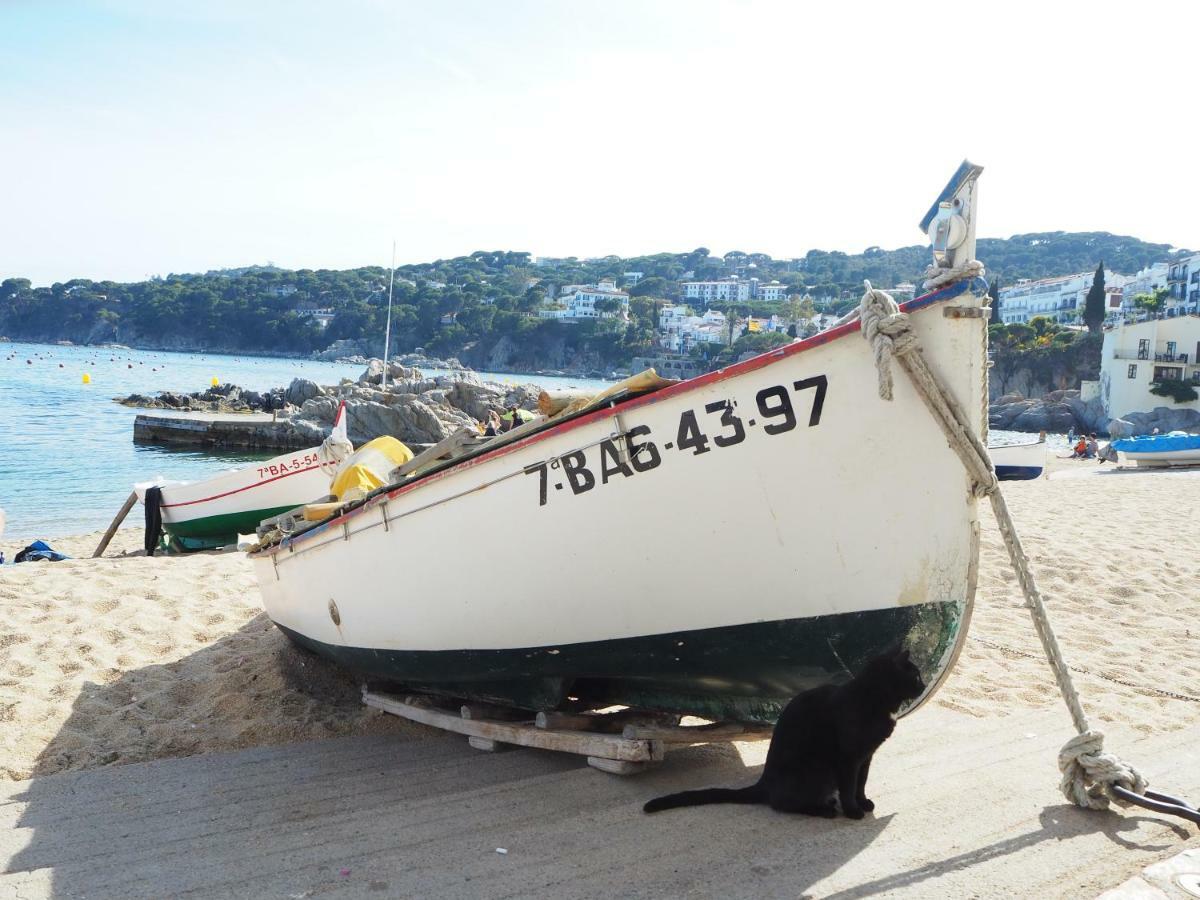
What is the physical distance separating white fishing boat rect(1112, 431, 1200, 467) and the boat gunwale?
25.6m

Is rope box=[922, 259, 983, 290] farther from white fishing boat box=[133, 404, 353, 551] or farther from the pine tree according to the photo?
the pine tree

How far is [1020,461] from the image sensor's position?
858 inches

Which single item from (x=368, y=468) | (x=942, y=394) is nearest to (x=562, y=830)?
(x=942, y=394)

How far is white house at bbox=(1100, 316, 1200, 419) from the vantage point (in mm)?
55656

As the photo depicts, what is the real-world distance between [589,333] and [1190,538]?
106 metres

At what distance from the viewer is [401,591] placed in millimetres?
4789

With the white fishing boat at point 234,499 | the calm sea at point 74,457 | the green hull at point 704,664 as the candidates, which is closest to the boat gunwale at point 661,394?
the green hull at point 704,664

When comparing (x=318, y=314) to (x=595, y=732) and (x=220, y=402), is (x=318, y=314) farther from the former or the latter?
(x=595, y=732)

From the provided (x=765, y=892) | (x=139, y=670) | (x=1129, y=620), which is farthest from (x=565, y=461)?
(x=1129, y=620)

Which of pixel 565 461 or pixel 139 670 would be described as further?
pixel 139 670

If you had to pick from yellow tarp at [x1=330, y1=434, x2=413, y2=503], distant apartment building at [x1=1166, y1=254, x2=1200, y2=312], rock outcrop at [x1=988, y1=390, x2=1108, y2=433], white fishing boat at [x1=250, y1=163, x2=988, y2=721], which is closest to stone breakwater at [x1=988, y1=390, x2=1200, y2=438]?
rock outcrop at [x1=988, y1=390, x2=1108, y2=433]

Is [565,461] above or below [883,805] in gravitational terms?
above

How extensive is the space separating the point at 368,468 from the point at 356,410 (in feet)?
108

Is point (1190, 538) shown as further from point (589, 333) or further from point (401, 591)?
point (589, 333)
